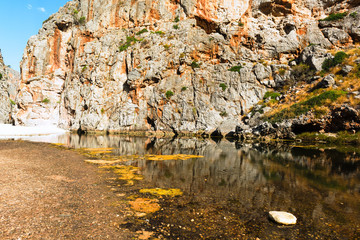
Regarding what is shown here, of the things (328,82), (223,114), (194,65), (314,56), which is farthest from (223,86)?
(328,82)

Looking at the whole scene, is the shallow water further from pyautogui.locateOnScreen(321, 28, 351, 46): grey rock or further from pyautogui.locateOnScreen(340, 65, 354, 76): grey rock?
pyautogui.locateOnScreen(321, 28, 351, 46): grey rock

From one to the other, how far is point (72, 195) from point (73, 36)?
299ft

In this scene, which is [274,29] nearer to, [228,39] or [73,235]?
[228,39]

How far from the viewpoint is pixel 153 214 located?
7473 mm

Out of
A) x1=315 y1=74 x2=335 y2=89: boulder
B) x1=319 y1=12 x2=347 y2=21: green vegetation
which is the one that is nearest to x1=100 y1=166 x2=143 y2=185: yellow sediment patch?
x1=315 y1=74 x2=335 y2=89: boulder

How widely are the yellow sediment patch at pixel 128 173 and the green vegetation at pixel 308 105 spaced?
122 feet

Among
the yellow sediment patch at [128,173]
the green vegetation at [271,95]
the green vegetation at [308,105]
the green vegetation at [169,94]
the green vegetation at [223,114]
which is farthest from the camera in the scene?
the green vegetation at [169,94]

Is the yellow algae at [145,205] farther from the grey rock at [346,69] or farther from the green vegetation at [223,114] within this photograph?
the grey rock at [346,69]

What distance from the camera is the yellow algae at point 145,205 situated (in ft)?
25.7

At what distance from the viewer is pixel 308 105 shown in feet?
130

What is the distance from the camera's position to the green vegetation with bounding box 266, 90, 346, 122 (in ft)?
122

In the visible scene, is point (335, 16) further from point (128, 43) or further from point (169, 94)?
point (128, 43)

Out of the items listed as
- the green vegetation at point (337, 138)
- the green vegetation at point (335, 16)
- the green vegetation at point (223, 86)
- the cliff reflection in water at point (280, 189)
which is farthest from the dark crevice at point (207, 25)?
the cliff reflection in water at point (280, 189)

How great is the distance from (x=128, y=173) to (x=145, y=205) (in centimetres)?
583
